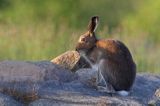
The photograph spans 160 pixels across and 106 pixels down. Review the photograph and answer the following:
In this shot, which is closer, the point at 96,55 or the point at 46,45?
the point at 96,55

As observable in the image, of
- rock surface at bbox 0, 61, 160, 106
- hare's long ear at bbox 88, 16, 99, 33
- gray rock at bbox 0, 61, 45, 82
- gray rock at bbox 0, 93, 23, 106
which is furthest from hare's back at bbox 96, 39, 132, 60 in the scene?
gray rock at bbox 0, 93, 23, 106

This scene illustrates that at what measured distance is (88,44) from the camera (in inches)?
394

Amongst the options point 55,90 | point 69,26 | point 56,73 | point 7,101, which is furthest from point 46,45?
point 7,101

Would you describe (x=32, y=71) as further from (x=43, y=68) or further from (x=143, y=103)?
(x=143, y=103)

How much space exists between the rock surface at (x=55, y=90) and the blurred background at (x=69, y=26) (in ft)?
13.5

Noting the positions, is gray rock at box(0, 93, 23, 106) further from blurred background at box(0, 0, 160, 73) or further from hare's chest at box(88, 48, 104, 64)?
blurred background at box(0, 0, 160, 73)

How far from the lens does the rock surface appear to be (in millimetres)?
9102

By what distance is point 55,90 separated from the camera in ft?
30.6

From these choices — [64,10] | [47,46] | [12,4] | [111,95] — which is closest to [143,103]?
[111,95]

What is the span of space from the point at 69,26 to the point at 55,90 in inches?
393

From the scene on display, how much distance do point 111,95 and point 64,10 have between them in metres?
16.8

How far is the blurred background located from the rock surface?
4128mm

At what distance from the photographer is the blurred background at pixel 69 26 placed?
14.6 metres

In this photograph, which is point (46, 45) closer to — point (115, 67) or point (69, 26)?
point (69, 26)
